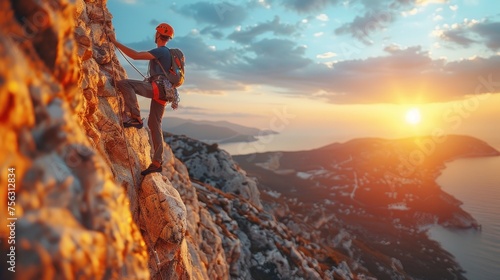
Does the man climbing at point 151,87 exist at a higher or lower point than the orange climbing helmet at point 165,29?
lower

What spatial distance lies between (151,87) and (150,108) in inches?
39.1

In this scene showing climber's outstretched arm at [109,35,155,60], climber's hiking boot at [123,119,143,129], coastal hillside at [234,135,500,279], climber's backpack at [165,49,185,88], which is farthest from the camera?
coastal hillside at [234,135,500,279]

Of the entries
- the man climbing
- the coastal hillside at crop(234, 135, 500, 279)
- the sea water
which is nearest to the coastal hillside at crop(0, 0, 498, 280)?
the man climbing

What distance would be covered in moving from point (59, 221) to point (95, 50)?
10608 mm

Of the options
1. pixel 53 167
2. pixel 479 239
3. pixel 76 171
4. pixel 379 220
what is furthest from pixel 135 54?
pixel 479 239

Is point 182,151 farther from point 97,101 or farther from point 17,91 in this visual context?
point 17,91

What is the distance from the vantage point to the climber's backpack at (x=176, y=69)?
1043 cm

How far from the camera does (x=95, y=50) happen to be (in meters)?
11.7

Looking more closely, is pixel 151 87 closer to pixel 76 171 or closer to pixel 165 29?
pixel 165 29

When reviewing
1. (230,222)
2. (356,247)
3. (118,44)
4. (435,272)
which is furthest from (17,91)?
(435,272)

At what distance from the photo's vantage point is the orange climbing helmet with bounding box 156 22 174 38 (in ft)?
33.2

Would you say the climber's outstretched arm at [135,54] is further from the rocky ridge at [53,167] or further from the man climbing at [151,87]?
the rocky ridge at [53,167]

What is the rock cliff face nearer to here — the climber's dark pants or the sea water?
the climber's dark pants
